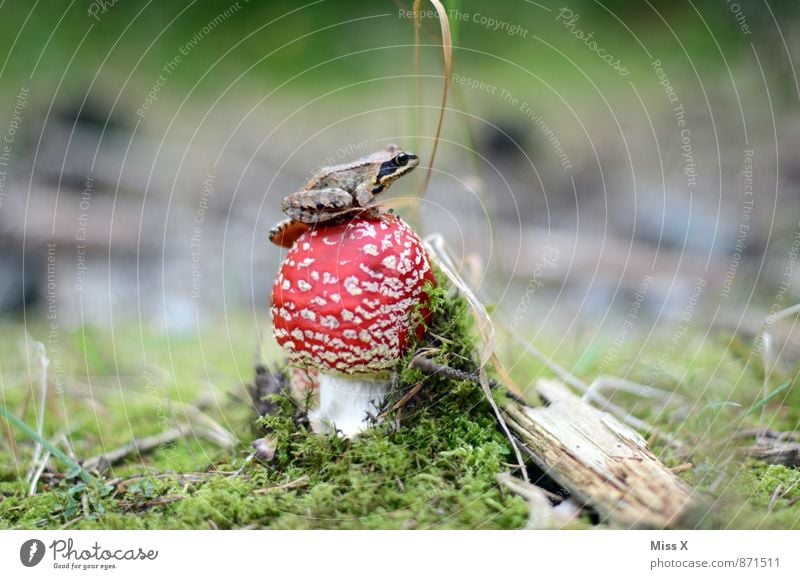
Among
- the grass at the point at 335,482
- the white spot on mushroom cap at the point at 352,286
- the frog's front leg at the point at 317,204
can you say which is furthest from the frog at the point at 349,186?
the grass at the point at 335,482

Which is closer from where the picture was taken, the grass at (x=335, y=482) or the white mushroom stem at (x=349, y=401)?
the grass at (x=335, y=482)

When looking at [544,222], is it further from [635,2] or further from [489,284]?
[635,2]

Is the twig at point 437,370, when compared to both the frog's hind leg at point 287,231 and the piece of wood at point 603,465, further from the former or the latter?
the frog's hind leg at point 287,231

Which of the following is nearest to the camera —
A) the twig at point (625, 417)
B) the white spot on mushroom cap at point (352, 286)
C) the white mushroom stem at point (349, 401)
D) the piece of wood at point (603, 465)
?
the piece of wood at point (603, 465)

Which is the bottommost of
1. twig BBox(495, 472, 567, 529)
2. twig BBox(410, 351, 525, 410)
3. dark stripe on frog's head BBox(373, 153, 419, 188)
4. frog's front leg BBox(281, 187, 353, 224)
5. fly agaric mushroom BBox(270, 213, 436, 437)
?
twig BBox(495, 472, 567, 529)

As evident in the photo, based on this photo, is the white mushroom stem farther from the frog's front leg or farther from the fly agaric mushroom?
the frog's front leg

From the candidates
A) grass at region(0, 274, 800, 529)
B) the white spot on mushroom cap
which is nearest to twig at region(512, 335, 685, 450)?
grass at region(0, 274, 800, 529)
